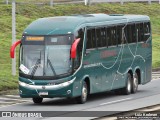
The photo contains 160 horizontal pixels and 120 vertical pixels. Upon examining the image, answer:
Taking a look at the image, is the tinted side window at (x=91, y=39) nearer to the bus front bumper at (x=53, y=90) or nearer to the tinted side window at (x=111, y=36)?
the tinted side window at (x=111, y=36)

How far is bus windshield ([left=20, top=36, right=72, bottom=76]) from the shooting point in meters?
27.9

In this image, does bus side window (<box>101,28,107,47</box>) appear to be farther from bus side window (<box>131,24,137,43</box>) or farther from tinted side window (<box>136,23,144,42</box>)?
tinted side window (<box>136,23,144,42</box>)

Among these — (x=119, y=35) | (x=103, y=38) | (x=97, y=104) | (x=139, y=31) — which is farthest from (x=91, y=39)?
(x=139, y=31)

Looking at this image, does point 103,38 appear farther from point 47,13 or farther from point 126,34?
point 47,13

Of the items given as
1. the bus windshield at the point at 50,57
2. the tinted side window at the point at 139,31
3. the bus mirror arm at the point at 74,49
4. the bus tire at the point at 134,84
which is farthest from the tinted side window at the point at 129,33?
the bus mirror arm at the point at 74,49

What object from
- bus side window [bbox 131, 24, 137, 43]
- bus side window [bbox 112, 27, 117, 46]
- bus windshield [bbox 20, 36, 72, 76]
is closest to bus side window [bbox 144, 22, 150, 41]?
bus side window [bbox 131, 24, 137, 43]

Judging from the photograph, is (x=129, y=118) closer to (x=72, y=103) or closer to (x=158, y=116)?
(x=158, y=116)

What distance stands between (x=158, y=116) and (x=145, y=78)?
12.9 meters

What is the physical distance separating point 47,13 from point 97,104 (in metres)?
29.2

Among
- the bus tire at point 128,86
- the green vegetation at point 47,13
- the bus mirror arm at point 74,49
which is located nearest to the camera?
the bus mirror arm at point 74,49

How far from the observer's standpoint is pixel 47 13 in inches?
2249

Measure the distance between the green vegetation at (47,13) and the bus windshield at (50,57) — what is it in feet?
28.3

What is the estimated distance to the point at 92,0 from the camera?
6425 cm

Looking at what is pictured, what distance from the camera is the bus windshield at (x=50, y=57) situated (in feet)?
91.6
